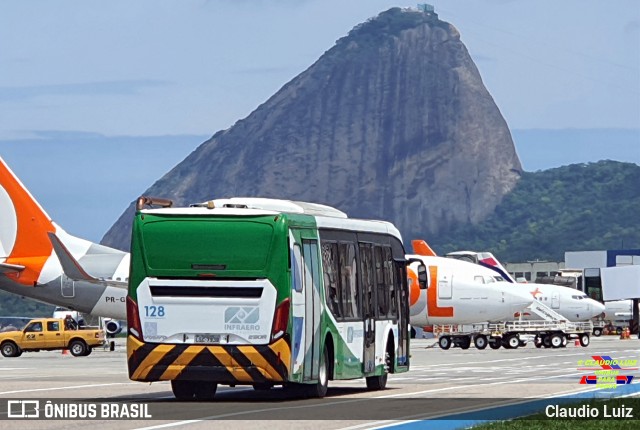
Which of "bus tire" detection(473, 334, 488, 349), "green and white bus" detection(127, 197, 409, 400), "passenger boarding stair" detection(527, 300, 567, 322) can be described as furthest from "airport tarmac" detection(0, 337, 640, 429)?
"passenger boarding stair" detection(527, 300, 567, 322)

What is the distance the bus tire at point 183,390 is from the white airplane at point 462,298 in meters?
44.5

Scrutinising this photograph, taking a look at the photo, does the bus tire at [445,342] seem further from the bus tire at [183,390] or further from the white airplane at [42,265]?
the bus tire at [183,390]

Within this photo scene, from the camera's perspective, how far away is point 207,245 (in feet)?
90.6

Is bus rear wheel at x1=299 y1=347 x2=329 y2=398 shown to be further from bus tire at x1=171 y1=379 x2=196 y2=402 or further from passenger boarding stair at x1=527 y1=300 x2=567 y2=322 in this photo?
passenger boarding stair at x1=527 y1=300 x2=567 y2=322

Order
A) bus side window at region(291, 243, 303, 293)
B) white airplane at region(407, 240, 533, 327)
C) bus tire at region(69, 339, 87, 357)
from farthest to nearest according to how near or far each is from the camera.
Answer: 1. white airplane at region(407, 240, 533, 327)
2. bus tire at region(69, 339, 87, 357)
3. bus side window at region(291, 243, 303, 293)

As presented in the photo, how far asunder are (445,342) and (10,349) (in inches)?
975

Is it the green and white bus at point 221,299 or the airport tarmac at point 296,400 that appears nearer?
the airport tarmac at point 296,400

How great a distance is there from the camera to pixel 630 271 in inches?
4400

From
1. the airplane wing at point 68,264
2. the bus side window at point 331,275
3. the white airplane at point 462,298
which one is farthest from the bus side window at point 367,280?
the white airplane at point 462,298

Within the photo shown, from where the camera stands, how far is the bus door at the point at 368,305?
3222cm

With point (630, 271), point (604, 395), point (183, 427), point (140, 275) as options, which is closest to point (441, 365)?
point (604, 395)

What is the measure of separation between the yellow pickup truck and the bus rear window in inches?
1725

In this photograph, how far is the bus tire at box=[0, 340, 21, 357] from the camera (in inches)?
2788

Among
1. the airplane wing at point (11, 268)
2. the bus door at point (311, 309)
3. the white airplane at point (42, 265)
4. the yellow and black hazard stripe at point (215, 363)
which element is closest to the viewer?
the yellow and black hazard stripe at point (215, 363)
